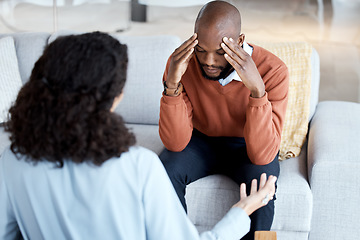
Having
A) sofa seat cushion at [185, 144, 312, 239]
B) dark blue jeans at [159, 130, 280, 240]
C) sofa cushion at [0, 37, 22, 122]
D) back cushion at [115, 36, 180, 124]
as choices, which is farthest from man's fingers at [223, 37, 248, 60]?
sofa cushion at [0, 37, 22, 122]

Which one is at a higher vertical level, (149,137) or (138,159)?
(138,159)

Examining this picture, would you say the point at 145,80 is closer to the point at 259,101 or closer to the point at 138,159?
the point at 259,101

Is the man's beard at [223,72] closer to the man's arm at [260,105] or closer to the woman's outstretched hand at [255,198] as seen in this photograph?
the man's arm at [260,105]

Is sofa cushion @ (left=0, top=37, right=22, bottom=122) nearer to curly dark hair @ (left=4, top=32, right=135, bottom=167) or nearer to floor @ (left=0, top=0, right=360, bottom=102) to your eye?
curly dark hair @ (left=4, top=32, right=135, bottom=167)

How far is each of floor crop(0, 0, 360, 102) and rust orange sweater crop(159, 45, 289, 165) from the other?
1.78m

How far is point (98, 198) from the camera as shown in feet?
2.95

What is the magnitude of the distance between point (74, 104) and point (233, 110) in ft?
→ 3.14

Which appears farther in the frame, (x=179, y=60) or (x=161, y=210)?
(x=179, y=60)

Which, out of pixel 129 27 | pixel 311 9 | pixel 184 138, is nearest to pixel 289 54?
pixel 184 138

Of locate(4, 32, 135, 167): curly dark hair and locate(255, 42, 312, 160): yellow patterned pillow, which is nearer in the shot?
locate(4, 32, 135, 167): curly dark hair

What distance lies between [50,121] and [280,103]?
101 cm

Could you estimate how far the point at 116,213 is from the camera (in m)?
0.91

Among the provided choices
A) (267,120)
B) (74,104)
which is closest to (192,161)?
(267,120)

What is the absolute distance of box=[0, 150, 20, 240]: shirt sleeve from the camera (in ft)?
3.11
